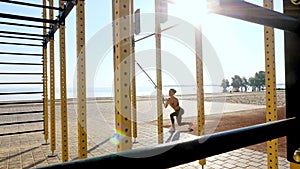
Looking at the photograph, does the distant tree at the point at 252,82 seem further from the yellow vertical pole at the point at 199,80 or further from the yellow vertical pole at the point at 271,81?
the yellow vertical pole at the point at 271,81

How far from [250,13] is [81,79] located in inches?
77.5

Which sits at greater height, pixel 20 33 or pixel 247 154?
pixel 20 33

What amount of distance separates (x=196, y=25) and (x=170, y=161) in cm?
290

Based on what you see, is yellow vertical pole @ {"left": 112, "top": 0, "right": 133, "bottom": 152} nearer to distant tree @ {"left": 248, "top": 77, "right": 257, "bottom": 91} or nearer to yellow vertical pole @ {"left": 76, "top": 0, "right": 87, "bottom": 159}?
yellow vertical pole @ {"left": 76, "top": 0, "right": 87, "bottom": 159}

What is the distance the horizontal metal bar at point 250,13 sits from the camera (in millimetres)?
470

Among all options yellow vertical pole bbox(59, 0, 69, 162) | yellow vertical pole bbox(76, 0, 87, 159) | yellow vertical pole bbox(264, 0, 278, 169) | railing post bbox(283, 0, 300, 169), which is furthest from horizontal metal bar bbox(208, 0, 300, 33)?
yellow vertical pole bbox(59, 0, 69, 162)

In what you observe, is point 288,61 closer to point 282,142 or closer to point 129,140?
point 129,140

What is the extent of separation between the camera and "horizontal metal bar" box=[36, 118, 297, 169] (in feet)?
1.18

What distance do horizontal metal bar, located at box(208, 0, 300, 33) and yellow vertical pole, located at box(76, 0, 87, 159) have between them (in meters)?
1.91

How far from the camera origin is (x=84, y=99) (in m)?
2.24

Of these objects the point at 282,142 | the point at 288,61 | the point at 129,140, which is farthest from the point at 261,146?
the point at 288,61

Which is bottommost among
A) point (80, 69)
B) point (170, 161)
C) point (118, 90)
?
point (170, 161)

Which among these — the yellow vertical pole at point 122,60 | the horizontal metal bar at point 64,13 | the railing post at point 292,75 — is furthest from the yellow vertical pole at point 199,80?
the railing post at point 292,75

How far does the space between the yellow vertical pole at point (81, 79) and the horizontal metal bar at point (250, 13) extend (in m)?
1.91
